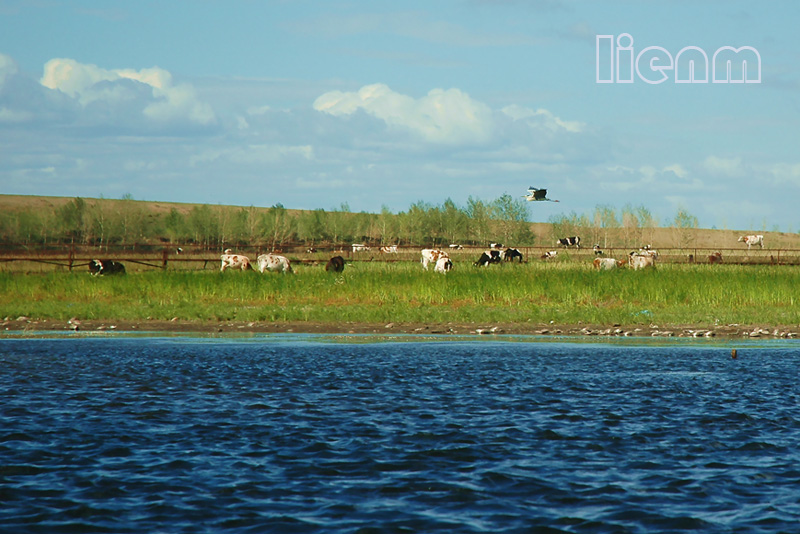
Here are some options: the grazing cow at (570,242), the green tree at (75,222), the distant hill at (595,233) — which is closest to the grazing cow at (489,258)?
the grazing cow at (570,242)

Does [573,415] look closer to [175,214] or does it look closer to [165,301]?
[165,301]

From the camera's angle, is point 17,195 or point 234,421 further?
point 17,195

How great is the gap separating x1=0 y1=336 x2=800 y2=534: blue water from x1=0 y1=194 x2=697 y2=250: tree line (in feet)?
350

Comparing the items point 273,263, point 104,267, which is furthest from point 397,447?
point 273,263

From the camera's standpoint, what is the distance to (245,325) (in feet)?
103

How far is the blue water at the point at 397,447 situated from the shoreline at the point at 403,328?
9.03 metres

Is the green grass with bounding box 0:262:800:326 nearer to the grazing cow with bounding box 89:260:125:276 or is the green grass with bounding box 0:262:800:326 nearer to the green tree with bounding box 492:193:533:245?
the grazing cow with bounding box 89:260:125:276

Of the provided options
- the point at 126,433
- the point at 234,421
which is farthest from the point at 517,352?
the point at 126,433

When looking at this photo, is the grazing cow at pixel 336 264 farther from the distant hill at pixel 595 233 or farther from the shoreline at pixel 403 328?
the distant hill at pixel 595 233

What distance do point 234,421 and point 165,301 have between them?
2389 cm

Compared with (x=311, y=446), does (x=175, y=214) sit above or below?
above

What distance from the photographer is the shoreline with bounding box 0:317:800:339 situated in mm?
28812

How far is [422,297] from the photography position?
119 feet

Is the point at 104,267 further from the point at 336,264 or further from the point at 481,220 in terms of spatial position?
the point at 481,220
